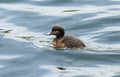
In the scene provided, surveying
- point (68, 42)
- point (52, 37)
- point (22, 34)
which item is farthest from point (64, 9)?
point (68, 42)

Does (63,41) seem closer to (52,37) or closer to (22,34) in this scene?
(52,37)

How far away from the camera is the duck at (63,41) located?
44.1 feet

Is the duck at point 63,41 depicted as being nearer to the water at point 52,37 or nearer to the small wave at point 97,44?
the water at point 52,37

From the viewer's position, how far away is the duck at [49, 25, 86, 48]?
1344 centimetres

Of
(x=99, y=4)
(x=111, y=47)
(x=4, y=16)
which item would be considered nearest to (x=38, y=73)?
(x=111, y=47)

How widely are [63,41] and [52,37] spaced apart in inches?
58.9

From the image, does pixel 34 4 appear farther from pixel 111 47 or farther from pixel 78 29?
pixel 111 47

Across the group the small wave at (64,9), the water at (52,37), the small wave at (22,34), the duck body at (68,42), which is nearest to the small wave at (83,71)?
the water at (52,37)

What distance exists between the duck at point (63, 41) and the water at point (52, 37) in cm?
14

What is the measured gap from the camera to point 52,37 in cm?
1533

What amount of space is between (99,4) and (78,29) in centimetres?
297

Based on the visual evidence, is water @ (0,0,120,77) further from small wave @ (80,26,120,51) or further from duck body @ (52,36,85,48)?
duck body @ (52,36,85,48)

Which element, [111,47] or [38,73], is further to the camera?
[111,47]

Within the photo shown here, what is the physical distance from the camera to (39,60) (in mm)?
12828
